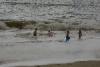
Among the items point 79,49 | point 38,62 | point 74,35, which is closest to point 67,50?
point 79,49

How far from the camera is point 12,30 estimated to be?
46.3m

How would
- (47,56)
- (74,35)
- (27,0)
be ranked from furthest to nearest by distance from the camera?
1. (27,0)
2. (74,35)
3. (47,56)

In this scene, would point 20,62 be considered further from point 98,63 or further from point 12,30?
point 12,30

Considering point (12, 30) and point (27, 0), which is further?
point (27, 0)

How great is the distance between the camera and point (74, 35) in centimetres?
4309

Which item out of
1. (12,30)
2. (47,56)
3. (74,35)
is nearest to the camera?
(47,56)

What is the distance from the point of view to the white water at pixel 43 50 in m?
28.0

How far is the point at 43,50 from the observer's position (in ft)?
104

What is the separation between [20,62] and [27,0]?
75.1m

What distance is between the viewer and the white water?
91.8 feet

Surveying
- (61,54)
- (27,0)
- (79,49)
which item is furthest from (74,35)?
(27,0)

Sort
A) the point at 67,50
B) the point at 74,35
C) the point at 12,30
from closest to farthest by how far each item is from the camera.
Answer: the point at 67,50, the point at 74,35, the point at 12,30

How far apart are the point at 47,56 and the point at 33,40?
8.49 metres

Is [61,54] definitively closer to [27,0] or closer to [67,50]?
[67,50]
